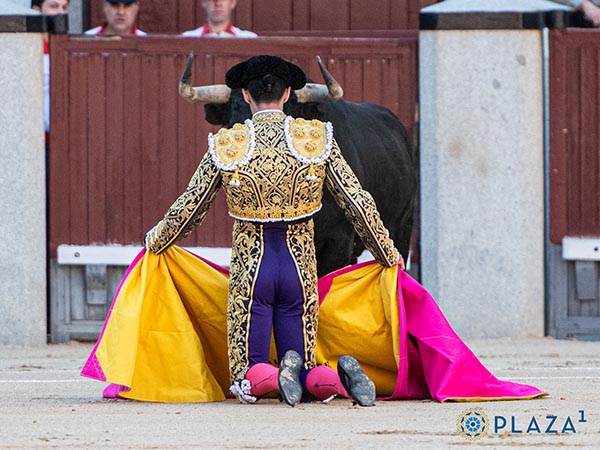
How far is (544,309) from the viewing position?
9.66 m

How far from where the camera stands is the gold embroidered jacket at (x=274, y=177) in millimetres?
5941

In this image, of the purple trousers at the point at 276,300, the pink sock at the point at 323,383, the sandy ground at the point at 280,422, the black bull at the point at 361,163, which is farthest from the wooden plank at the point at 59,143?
the pink sock at the point at 323,383

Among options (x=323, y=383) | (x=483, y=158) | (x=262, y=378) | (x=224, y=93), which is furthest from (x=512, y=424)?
(x=483, y=158)

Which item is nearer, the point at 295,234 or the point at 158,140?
the point at 295,234

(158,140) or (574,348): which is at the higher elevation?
(158,140)

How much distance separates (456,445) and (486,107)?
16.3 ft

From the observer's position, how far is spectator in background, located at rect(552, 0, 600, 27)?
962 cm

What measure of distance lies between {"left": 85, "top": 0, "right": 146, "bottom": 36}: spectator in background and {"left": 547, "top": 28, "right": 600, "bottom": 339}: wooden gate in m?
2.63

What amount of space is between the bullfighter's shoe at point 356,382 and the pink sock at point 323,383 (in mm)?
42

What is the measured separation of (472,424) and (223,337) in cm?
148

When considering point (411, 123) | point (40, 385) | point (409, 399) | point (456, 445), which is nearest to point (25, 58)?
point (411, 123)

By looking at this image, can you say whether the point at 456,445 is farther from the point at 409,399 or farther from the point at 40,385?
the point at 40,385

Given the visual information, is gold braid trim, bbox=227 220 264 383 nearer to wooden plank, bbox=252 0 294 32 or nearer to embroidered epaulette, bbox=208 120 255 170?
embroidered epaulette, bbox=208 120 255 170

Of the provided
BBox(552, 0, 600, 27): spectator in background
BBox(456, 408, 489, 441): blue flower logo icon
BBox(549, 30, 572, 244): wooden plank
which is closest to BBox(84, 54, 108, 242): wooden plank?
BBox(549, 30, 572, 244): wooden plank
